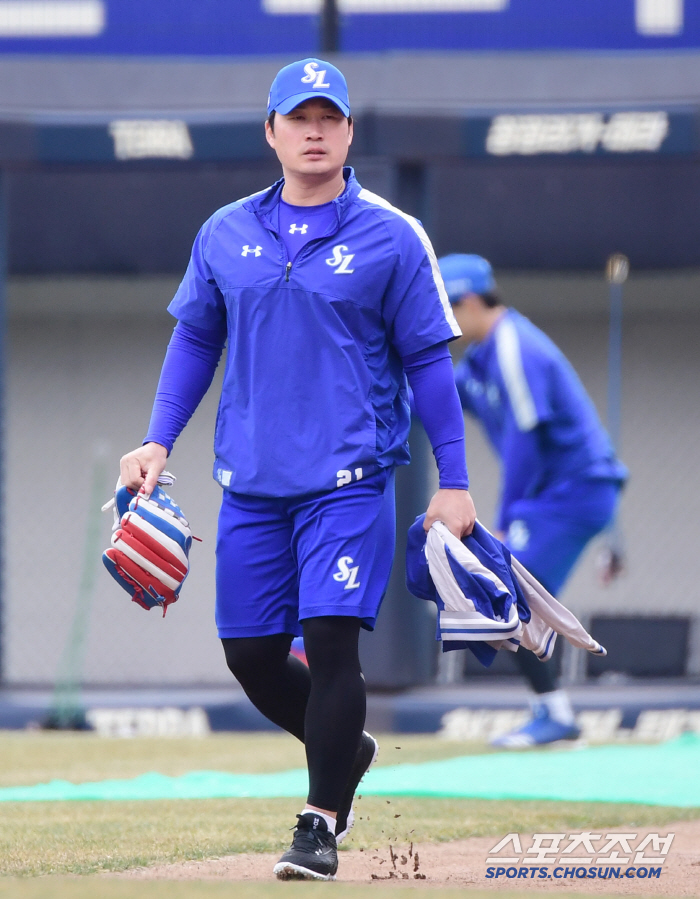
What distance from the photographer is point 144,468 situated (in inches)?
135

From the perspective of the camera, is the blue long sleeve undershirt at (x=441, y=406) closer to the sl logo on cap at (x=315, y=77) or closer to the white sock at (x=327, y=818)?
the sl logo on cap at (x=315, y=77)

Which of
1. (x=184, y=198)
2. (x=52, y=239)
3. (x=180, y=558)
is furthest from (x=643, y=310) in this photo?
(x=180, y=558)

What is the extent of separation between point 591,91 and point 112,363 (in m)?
4.37

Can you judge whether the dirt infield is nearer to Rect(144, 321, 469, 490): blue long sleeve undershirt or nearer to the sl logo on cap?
Rect(144, 321, 469, 490): blue long sleeve undershirt

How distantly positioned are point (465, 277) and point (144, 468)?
3.02m

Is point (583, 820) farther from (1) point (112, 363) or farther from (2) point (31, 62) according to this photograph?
(1) point (112, 363)

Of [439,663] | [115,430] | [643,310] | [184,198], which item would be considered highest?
A: [184,198]

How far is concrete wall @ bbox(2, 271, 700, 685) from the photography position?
989 centimetres

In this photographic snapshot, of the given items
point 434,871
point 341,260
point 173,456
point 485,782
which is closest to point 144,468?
point 341,260

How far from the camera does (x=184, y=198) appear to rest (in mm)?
9391

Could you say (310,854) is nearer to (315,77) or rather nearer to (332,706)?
(332,706)

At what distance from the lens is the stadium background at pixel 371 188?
7109 mm

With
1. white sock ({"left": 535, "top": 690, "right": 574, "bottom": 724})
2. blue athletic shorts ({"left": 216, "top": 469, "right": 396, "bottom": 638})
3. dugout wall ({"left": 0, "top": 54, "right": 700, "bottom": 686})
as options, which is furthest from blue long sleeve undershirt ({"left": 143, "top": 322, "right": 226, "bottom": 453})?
dugout wall ({"left": 0, "top": 54, "right": 700, "bottom": 686})

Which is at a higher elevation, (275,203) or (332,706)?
(275,203)
